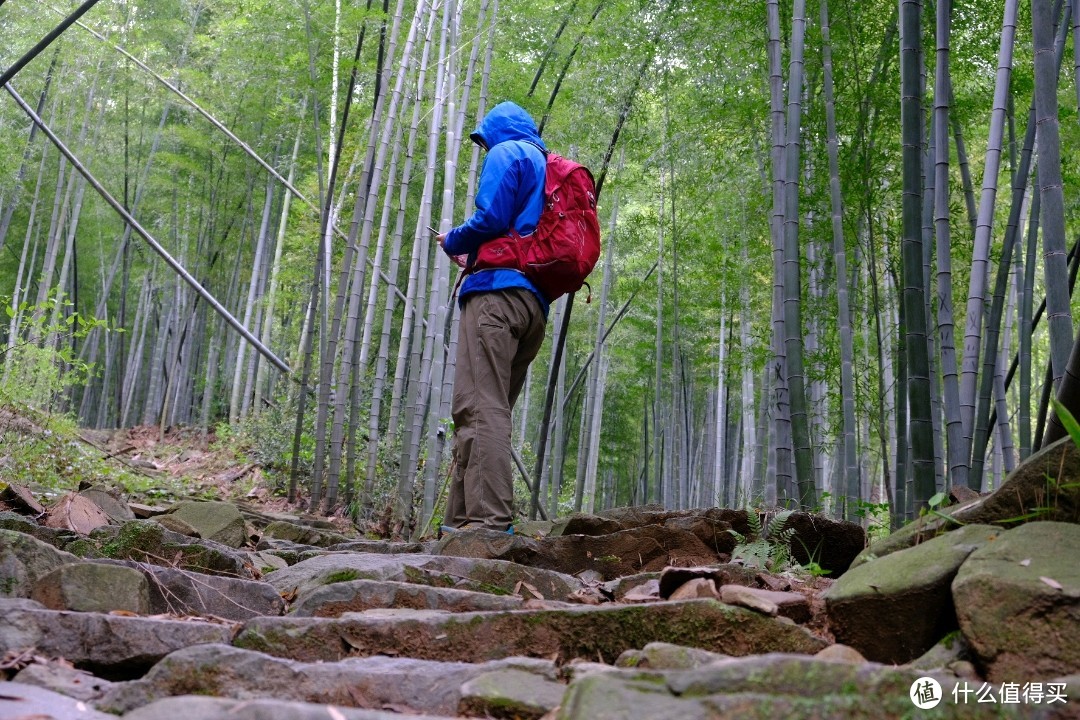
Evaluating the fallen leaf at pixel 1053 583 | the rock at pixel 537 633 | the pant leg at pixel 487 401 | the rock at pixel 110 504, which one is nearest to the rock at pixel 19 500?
the rock at pixel 110 504

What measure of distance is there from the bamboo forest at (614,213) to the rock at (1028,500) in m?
0.16

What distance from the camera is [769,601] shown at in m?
1.77

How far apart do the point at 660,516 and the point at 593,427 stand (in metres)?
7.89

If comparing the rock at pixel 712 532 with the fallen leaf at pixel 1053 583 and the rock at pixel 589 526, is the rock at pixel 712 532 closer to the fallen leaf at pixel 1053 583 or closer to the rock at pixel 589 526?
the rock at pixel 589 526

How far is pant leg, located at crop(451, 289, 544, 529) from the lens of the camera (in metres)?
3.66

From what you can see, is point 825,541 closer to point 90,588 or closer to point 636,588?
point 636,588

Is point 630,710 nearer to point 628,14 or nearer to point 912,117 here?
point 912,117

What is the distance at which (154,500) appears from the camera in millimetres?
5977

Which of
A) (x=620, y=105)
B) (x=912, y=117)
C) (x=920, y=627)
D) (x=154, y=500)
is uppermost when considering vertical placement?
(x=620, y=105)

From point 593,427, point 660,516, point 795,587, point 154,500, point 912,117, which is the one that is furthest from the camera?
point 593,427

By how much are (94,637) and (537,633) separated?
76 centimetres

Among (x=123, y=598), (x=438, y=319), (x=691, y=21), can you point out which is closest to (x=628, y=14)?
(x=691, y=21)

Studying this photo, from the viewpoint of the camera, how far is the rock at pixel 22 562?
6.60 ft

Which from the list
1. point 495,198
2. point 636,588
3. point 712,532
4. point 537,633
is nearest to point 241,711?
point 537,633
